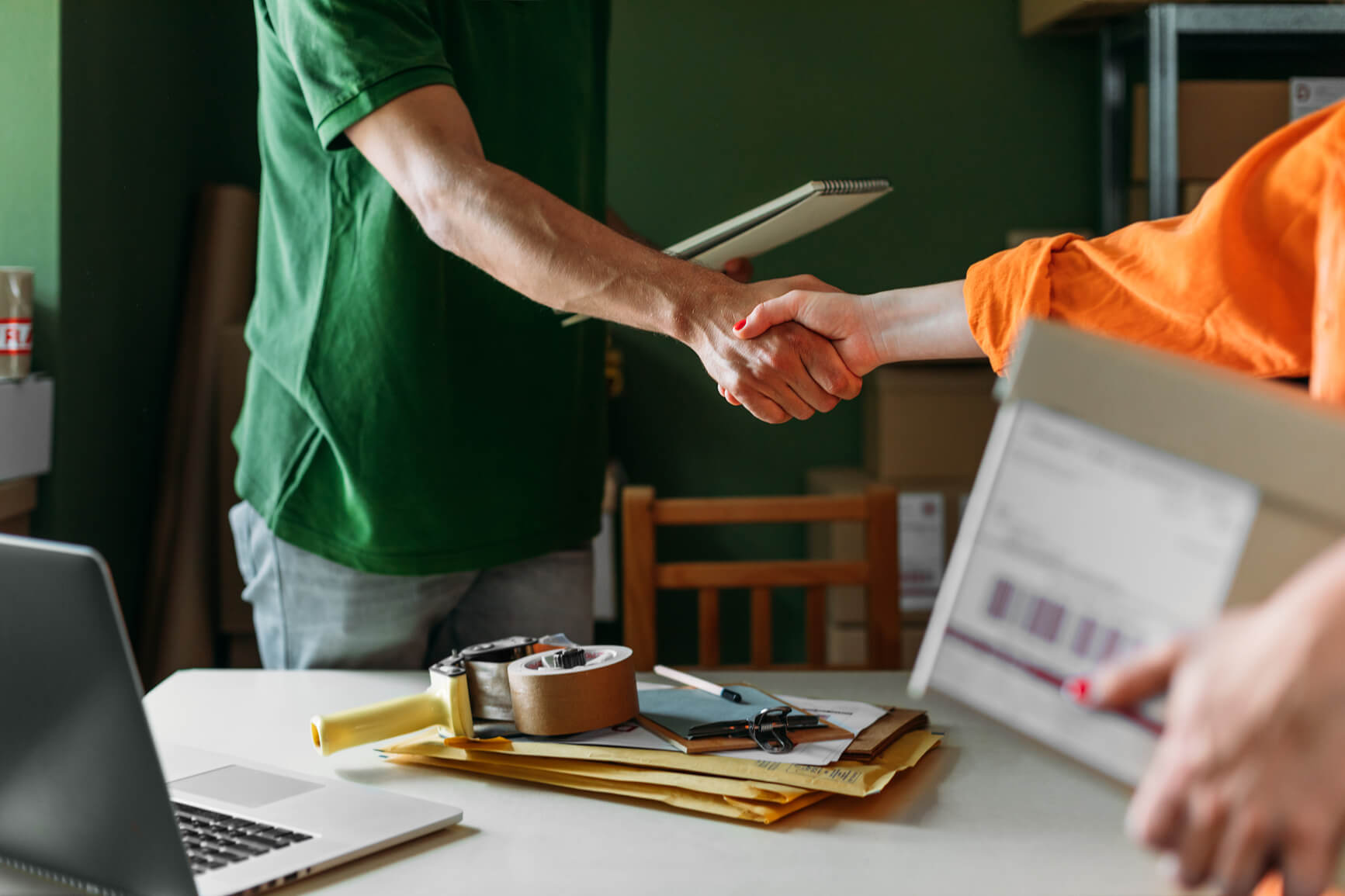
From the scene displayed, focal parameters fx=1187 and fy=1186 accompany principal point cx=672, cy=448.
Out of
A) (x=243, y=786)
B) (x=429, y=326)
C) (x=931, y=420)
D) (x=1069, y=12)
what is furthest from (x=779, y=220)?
(x=1069, y=12)

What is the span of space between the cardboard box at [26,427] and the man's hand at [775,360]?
1.04 m

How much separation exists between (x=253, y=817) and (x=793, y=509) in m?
0.87

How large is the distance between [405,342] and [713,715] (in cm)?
55

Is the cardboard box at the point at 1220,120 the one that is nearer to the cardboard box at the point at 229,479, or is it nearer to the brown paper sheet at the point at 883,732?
the brown paper sheet at the point at 883,732

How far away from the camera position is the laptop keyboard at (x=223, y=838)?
729 mm

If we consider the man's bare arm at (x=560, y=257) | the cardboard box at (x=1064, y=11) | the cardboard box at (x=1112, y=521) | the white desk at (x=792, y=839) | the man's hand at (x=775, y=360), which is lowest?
the white desk at (x=792, y=839)

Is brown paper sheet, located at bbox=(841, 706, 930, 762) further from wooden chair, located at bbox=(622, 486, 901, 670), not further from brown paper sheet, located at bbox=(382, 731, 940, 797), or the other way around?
wooden chair, located at bbox=(622, 486, 901, 670)

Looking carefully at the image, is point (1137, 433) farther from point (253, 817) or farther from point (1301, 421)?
point (253, 817)

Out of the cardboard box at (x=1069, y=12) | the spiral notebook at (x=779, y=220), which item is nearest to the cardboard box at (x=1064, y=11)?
the cardboard box at (x=1069, y=12)

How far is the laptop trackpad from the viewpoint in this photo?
833mm

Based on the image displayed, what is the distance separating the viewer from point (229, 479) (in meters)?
2.21

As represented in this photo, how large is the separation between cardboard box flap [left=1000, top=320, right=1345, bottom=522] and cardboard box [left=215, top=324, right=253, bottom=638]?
198 cm

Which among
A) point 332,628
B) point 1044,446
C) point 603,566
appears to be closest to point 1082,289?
point 1044,446

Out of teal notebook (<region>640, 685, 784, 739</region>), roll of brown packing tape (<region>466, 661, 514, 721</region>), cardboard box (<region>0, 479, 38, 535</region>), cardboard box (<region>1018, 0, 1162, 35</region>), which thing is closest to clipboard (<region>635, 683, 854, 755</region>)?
teal notebook (<region>640, 685, 784, 739</region>)
